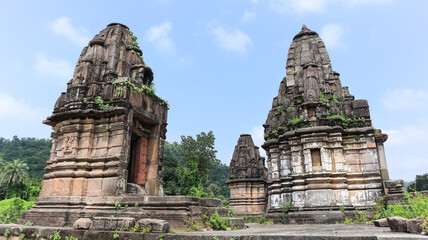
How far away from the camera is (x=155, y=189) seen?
9.63 meters

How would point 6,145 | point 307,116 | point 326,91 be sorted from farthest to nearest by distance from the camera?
point 6,145 → point 326,91 → point 307,116

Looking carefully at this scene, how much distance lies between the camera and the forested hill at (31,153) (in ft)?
178

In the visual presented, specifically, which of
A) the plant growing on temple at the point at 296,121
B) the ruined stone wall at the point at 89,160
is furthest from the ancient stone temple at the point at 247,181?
the ruined stone wall at the point at 89,160

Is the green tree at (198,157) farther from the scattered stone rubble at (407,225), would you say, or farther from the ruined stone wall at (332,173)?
the scattered stone rubble at (407,225)

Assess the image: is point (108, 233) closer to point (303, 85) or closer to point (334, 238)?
point (334, 238)

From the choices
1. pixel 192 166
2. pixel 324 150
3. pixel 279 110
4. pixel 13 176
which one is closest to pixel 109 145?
pixel 324 150

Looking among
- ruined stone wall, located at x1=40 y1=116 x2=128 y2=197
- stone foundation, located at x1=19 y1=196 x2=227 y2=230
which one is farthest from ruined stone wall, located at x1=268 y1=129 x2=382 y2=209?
ruined stone wall, located at x1=40 y1=116 x2=128 y2=197

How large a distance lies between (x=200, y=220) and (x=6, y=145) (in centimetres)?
8549

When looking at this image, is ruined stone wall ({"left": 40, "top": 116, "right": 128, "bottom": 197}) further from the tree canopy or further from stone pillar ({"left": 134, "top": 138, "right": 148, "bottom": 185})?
the tree canopy

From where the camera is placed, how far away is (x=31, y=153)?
209ft

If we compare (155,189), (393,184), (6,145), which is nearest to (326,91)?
(393,184)

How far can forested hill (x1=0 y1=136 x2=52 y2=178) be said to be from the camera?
5416cm

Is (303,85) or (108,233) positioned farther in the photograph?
(303,85)

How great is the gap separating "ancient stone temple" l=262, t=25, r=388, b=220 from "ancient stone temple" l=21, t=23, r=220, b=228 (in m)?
6.97
